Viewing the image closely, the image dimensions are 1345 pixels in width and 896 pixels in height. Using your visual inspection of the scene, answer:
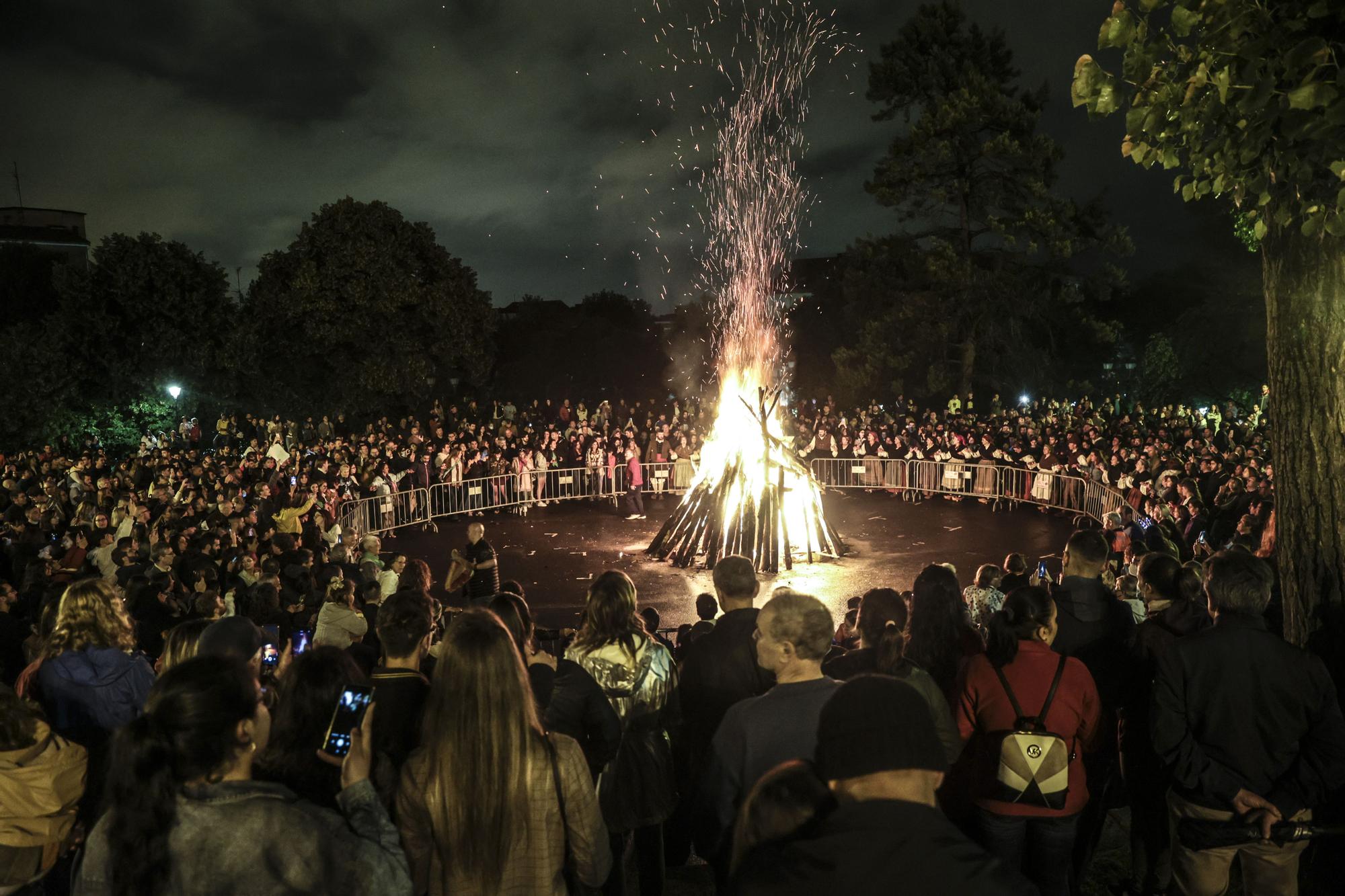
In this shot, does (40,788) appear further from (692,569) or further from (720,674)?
(692,569)

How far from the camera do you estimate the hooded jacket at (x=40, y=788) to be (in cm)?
382

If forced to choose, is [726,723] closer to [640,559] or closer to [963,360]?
[640,559]

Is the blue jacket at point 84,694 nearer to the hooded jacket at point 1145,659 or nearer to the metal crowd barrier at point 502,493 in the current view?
the hooded jacket at point 1145,659

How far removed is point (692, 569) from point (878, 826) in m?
15.7

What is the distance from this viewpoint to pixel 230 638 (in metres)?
4.33

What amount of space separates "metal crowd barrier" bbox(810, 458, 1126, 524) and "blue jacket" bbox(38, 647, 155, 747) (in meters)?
19.5

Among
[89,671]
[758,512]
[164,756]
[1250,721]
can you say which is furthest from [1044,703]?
[758,512]

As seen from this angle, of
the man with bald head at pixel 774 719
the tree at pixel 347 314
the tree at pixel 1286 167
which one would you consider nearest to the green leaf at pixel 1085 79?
the tree at pixel 1286 167

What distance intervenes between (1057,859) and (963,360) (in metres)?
33.1

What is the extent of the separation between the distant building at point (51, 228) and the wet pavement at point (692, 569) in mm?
52291

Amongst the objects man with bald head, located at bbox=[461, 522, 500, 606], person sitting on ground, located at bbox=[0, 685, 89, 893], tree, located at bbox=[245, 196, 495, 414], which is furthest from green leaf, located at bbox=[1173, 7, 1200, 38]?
tree, located at bbox=[245, 196, 495, 414]

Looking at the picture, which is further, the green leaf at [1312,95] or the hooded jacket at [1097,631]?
the hooded jacket at [1097,631]

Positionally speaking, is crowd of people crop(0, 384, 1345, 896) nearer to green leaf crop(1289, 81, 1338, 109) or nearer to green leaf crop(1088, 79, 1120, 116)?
green leaf crop(1289, 81, 1338, 109)

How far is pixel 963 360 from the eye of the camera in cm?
3578
